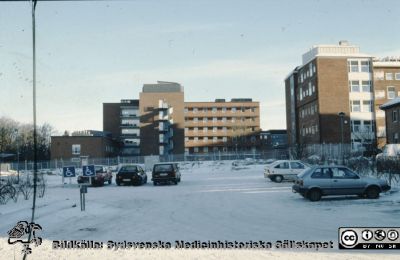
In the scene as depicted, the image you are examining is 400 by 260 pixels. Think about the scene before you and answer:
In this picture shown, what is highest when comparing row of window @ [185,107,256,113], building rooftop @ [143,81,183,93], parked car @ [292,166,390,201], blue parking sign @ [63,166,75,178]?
building rooftop @ [143,81,183,93]

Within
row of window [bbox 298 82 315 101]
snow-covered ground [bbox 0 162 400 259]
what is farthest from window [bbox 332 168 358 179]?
row of window [bbox 298 82 315 101]

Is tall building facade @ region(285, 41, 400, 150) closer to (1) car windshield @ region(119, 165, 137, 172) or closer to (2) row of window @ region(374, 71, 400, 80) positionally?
(2) row of window @ region(374, 71, 400, 80)

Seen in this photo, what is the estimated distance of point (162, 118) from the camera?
3701 inches

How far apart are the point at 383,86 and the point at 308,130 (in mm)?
13278

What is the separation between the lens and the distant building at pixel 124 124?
102625 millimetres

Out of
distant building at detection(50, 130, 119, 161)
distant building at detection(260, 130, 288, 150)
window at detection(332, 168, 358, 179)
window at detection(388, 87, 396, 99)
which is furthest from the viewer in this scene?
distant building at detection(260, 130, 288, 150)

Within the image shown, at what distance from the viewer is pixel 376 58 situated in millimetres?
72375

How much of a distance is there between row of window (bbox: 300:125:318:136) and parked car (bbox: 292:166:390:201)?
52234 millimetres

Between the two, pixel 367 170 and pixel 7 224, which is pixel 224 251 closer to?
pixel 7 224

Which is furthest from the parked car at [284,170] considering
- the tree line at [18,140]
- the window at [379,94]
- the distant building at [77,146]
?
the distant building at [77,146]

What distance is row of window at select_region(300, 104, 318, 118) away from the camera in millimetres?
69750

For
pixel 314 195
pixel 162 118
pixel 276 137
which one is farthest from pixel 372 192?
pixel 276 137

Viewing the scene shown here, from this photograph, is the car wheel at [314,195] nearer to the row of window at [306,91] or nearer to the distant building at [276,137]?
the row of window at [306,91]

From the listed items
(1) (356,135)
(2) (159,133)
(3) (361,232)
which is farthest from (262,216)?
(2) (159,133)
